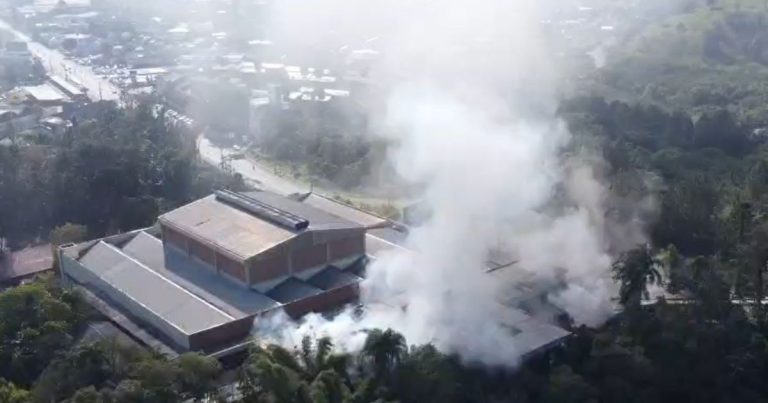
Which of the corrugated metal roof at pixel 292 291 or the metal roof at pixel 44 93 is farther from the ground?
the corrugated metal roof at pixel 292 291

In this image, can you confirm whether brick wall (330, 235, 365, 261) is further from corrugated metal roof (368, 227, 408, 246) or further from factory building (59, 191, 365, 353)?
corrugated metal roof (368, 227, 408, 246)

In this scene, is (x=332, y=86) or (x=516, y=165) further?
(x=332, y=86)

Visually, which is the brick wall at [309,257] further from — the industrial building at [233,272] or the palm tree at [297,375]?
the palm tree at [297,375]

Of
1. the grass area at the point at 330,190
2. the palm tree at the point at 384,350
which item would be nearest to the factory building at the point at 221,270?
the palm tree at the point at 384,350

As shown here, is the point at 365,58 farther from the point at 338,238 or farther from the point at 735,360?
the point at 735,360

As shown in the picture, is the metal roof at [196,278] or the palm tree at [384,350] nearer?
the palm tree at [384,350]

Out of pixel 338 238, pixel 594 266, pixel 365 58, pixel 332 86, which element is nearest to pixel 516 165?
pixel 594 266

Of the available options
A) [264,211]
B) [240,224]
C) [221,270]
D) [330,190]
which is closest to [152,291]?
[221,270]

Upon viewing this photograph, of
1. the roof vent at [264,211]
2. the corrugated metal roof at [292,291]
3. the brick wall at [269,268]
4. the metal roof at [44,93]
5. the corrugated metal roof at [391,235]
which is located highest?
the roof vent at [264,211]
